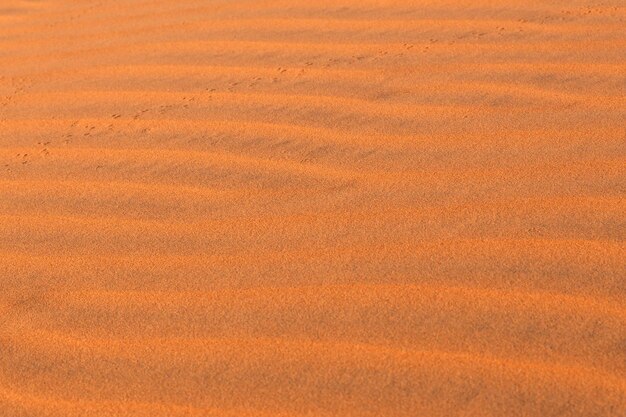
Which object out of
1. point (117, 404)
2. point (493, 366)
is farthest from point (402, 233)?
point (117, 404)

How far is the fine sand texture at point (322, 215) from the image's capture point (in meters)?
1.60

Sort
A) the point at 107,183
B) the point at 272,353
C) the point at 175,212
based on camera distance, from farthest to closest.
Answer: the point at 107,183, the point at 175,212, the point at 272,353

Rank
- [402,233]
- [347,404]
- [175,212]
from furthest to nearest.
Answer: [175,212]
[402,233]
[347,404]

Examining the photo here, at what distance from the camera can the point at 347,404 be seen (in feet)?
5.05

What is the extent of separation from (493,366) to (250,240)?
619 mm

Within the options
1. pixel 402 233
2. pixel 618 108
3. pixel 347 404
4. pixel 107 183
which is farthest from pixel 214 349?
pixel 618 108

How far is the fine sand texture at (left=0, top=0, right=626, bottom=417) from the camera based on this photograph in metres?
1.60

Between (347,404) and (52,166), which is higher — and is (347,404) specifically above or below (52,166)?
below

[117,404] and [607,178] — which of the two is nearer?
[117,404]

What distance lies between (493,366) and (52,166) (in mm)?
1282

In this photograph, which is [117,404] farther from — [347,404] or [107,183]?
[107,183]

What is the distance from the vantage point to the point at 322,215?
203 cm

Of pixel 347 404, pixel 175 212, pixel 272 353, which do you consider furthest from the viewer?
pixel 175 212

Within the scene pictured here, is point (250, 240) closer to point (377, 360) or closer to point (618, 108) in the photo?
point (377, 360)
